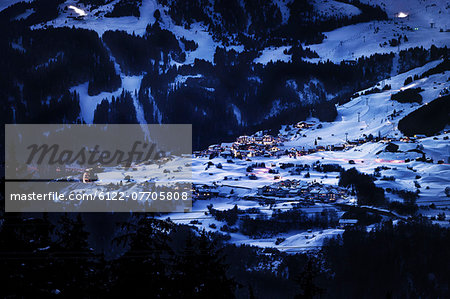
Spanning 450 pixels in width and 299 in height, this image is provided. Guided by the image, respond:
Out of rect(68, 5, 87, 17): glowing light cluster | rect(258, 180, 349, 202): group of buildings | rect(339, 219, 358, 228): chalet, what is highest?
rect(68, 5, 87, 17): glowing light cluster

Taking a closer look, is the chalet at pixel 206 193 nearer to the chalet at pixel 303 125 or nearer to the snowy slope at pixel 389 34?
the chalet at pixel 303 125

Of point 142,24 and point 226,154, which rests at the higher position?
point 142,24

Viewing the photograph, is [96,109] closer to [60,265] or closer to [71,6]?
[71,6]

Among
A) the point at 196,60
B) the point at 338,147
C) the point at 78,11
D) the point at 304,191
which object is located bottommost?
the point at 304,191

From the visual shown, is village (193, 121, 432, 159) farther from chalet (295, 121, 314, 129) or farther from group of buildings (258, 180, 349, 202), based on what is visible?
group of buildings (258, 180, 349, 202)

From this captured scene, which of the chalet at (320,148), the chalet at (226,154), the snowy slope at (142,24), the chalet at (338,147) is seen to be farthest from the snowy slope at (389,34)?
the chalet at (226,154)

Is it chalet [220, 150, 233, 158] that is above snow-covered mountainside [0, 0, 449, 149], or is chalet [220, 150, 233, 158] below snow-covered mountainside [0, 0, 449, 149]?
below

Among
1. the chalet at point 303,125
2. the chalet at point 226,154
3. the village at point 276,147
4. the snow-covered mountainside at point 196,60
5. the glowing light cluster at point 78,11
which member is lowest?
the chalet at point 226,154

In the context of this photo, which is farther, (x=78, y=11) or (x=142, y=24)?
(x=78, y=11)

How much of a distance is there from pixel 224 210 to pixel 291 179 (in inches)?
597

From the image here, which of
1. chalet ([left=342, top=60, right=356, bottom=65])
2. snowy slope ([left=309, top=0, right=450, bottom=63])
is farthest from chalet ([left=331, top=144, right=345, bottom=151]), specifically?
snowy slope ([left=309, top=0, right=450, bottom=63])

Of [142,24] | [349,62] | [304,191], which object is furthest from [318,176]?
[142,24]

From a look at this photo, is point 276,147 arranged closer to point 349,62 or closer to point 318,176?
point 318,176

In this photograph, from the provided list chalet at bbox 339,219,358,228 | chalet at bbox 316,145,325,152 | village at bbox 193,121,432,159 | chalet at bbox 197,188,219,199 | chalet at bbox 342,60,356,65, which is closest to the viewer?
chalet at bbox 339,219,358,228
